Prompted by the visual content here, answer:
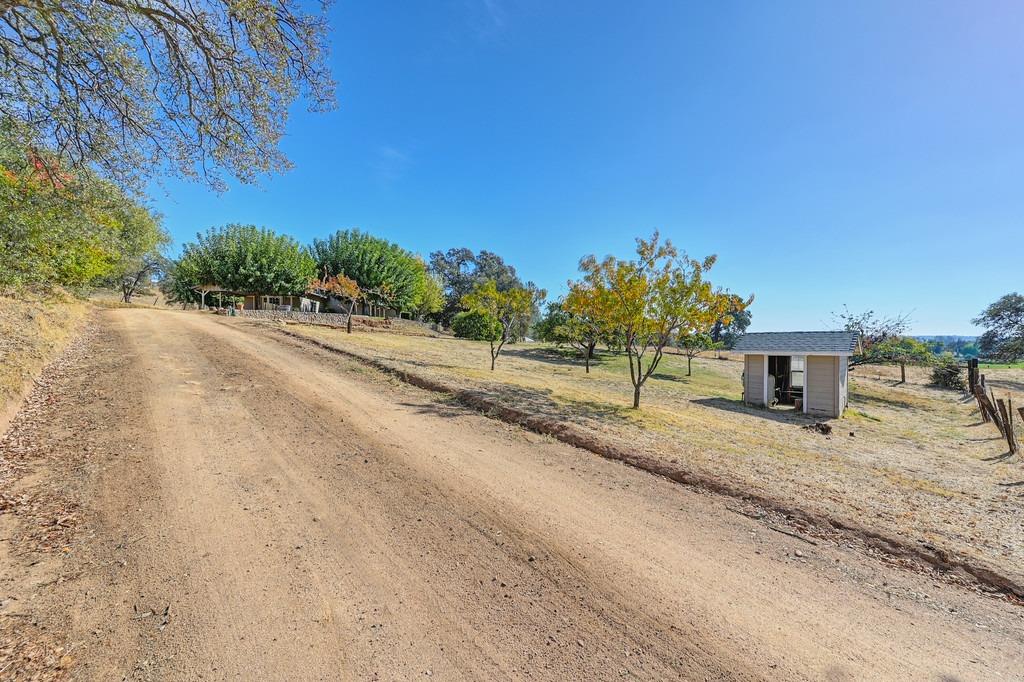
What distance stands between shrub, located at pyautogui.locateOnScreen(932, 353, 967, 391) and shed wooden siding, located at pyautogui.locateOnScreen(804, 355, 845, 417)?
1801cm

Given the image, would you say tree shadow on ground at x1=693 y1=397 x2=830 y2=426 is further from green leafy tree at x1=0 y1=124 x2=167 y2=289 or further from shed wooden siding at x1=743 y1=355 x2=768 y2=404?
green leafy tree at x1=0 y1=124 x2=167 y2=289

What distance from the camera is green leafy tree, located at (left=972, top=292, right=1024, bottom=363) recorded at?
34656 mm

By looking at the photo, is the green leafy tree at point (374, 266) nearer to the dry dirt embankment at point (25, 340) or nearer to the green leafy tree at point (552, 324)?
the green leafy tree at point (552, 324)

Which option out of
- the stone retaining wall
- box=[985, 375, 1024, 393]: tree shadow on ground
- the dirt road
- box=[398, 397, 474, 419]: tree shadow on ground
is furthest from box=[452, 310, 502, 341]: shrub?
box=[985, 375, 1024, 393]: tree shadow on ground

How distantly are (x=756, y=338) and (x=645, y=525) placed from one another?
1539 centimetres

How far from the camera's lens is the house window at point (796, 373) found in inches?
612

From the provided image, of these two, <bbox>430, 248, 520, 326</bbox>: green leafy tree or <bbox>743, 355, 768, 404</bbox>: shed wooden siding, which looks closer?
<bbox>743, 355, 768, 404</bbox>: shed wooden siding

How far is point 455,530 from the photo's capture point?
12.4 ft

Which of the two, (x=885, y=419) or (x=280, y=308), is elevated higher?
(x=280, y=308)

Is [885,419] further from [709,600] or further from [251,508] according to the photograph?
[251,508]

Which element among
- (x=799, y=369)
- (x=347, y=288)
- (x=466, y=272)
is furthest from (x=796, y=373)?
(x=466, y=272)

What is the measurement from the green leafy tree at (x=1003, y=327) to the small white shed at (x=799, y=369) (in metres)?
36.1

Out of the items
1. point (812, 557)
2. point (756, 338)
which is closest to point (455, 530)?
point (812, 557)

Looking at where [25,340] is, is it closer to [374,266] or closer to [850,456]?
[850,456]
